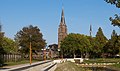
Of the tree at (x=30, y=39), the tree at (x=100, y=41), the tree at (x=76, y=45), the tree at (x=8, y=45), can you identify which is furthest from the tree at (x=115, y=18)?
the tree at (x=100, y=41)

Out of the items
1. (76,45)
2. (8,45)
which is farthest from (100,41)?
(8,45)

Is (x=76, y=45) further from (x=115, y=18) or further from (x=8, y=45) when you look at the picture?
(x=115, y=18)

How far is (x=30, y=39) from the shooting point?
112 m

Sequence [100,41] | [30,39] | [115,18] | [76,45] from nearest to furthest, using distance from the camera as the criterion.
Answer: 1. [115,18]
2. [30,39]
3. [76,45]
4. [100,41]

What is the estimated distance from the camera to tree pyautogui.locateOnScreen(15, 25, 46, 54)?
111356 mm

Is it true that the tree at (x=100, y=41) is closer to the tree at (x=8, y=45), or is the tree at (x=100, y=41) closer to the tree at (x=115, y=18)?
the tree at (x=8, y=45)

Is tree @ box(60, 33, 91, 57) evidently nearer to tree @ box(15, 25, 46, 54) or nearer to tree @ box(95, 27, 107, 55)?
tree @ box(95, 27, 107, 55)

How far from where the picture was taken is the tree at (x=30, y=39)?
111356 mm

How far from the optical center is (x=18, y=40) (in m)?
118

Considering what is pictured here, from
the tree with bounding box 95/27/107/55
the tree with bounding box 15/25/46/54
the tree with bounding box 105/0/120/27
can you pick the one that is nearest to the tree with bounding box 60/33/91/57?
the tree with bounding box 95/27/107/55

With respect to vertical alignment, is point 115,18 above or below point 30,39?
below

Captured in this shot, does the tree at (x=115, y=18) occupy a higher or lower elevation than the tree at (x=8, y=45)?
lower

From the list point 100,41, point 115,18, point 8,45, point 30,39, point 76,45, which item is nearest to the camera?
point 115,18

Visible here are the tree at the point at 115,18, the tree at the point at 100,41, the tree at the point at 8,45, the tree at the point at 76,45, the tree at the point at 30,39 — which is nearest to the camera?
the tree at the point at 115,18
